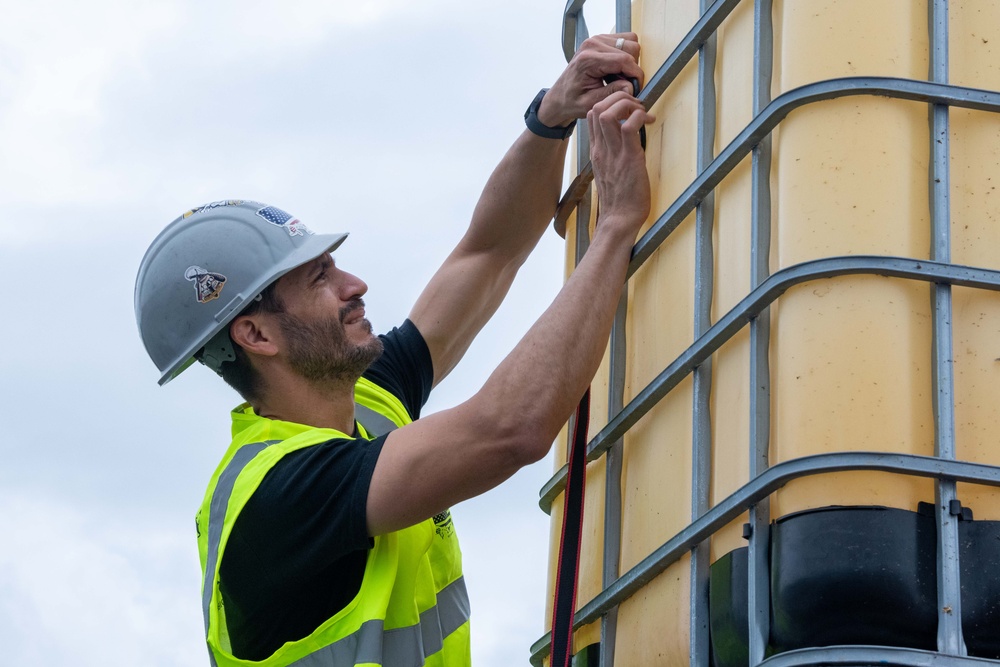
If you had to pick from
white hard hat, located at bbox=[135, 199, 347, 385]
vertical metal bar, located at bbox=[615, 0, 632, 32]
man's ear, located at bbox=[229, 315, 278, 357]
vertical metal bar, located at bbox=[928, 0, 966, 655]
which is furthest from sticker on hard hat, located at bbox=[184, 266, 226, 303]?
vertical metal bar, located at bbox=[928, 0, 966, 655]

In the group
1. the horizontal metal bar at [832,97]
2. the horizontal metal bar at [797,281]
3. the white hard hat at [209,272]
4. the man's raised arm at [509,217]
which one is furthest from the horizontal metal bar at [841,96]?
the white hard hat at [209,272]

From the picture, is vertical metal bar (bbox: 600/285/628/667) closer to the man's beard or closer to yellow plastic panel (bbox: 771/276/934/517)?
the man's beard

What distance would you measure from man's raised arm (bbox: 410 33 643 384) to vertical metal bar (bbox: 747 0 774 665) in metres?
0.82

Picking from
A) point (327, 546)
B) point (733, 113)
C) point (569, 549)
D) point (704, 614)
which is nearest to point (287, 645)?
point (327, 546)

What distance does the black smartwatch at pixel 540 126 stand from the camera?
4535 millimetres

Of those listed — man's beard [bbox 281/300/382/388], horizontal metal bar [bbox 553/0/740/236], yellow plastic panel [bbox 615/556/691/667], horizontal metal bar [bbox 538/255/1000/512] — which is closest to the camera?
horizontal metal bar [bbox 538/255/1000/512]

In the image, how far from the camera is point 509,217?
16.1ft

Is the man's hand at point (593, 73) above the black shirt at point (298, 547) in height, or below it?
above

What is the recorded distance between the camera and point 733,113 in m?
3.49

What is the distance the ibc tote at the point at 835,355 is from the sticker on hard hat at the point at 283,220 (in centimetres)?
147

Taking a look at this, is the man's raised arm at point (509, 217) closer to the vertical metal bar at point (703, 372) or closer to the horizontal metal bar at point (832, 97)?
the vertical metal bar at point (703, 372)

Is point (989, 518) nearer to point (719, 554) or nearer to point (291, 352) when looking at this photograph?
point (719, 554)

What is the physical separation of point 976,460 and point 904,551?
0.25 m

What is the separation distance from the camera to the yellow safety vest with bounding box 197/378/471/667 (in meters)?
3.62
